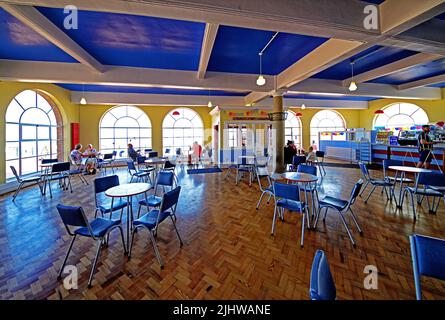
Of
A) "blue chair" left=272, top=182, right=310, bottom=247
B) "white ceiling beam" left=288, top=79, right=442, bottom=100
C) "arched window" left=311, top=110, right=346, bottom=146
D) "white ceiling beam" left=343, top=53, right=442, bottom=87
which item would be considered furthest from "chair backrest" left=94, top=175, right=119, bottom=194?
"arched window" left=311, top=110, right=346, bottom=146

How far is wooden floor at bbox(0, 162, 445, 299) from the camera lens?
1.84 metres

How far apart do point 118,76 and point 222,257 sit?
5377mm

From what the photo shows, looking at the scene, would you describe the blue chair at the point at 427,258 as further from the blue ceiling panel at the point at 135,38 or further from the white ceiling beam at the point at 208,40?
the blue ceiling panel at the point at 135,38

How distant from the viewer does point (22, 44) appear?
3965 millimetres

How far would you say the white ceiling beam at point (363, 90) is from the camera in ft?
21.8

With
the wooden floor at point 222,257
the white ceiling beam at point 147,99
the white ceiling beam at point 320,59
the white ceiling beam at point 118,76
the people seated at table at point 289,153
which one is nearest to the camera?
the wooden floor at point 222,257

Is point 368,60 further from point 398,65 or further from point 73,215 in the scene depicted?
point 73,215

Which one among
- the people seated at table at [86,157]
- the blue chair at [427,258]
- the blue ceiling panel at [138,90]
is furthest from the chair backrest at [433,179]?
the people seated at table at [86,157]

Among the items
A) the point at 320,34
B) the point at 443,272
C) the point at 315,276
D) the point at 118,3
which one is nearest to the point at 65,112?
the point at 118,3

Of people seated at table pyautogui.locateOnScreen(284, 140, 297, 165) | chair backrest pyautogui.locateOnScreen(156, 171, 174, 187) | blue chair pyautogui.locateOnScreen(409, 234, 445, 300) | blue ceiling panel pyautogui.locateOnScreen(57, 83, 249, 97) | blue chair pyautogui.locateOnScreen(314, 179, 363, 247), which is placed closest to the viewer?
blue chair pyautogui.locateOnScreen(409, 234, 445, 300)

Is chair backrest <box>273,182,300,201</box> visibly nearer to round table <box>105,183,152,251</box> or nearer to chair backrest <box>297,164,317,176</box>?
chair backrest <box>297,164,317,176</box>

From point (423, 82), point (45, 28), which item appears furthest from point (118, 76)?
point (423, 82)

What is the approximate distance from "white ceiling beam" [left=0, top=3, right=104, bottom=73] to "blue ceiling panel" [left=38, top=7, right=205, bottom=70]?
85 millimetres

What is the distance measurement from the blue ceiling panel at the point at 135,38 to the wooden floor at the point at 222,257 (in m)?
3.38
